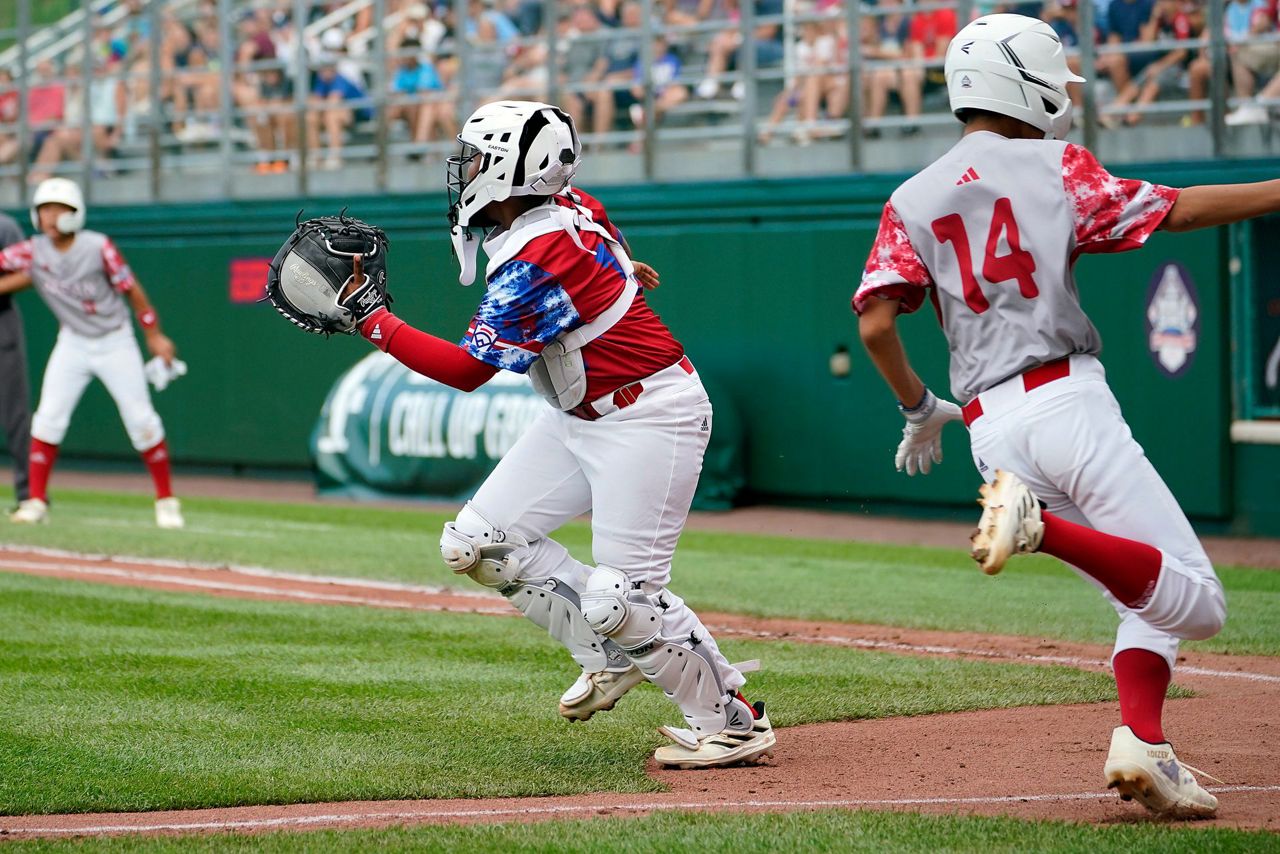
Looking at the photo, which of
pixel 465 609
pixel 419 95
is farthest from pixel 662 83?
pixel 465 609

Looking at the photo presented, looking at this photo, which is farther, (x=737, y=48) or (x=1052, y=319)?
(x=737, y=48)

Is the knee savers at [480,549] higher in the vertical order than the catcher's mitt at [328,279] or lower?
lower

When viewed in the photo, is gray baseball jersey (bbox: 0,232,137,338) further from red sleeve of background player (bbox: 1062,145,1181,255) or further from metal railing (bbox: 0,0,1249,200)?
red sleeve of background player (bbox: 1062,145,1181,255)

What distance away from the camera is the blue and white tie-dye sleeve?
16.2 feet

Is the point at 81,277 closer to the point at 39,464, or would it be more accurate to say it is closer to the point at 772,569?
the point at 39,464

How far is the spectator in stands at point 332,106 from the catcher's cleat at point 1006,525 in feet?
47.5

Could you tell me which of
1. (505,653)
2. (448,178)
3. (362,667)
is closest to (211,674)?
(362,667)

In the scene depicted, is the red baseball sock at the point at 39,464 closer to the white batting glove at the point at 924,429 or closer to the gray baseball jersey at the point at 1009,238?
the white batting glove at the point at 924,429

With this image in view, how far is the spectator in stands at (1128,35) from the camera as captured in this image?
13.0 metres

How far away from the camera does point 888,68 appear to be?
14.2 meters

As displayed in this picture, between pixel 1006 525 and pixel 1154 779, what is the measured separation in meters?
0.86

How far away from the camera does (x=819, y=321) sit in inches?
566

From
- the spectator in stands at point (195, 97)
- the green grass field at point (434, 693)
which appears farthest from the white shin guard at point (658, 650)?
the spectator in stands at point (195, 97)

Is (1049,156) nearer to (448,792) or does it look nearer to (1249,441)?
(448,792)
